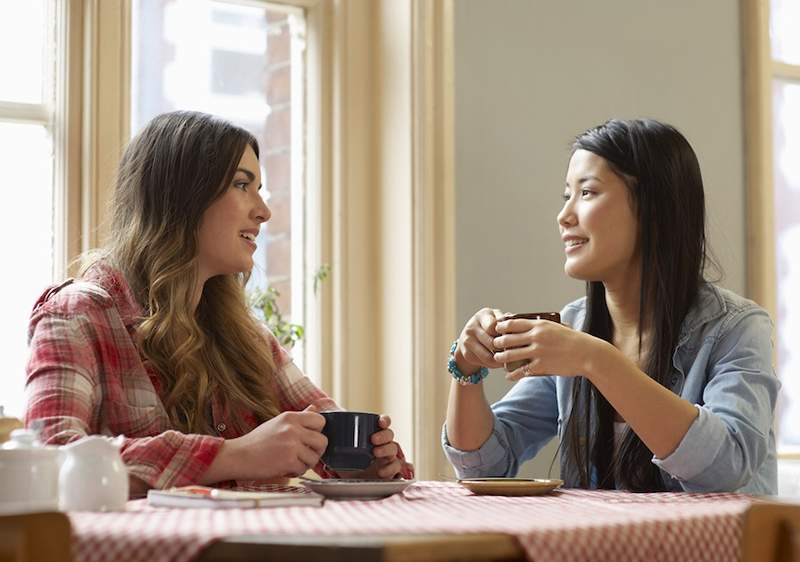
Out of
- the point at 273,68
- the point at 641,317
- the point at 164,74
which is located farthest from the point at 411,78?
the point at 641,317

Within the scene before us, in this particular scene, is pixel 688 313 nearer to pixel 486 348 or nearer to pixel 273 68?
pixel 486 348

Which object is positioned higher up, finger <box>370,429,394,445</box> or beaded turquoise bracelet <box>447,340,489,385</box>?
beaded turquoise bracelet <box>447,340,489,385</box>

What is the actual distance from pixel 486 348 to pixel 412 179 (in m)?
1.03

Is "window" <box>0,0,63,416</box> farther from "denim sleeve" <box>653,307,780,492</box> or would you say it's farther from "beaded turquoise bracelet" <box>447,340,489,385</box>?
"denim sleeve" <box>653,307,780,492</box>

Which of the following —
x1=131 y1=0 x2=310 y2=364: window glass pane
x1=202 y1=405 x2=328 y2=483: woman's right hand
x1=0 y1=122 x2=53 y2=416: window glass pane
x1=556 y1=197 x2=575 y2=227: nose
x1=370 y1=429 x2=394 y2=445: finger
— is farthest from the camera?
x1=131 y1=0 x2=310 y2=364: window glass pane

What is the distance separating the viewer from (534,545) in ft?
3.65

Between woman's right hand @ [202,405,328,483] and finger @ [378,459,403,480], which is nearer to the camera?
woman's right hand @ [202,405,328,483]

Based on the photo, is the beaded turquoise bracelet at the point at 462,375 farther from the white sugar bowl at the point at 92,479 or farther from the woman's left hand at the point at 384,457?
the white sugar bowl at the point at 92,479

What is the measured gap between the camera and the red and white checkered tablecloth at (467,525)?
1.09 meters

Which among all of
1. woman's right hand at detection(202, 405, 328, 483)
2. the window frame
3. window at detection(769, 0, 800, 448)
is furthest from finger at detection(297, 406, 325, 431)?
window at detection(769, 0, 800, 448)

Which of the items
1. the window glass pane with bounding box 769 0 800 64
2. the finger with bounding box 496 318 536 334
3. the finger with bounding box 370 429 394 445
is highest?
the window glass pane with bounding box 769 0 800 64

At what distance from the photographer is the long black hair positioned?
6.59ft

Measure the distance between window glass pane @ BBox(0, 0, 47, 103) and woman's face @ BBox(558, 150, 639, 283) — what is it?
1305mm

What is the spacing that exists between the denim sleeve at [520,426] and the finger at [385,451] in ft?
1.05
